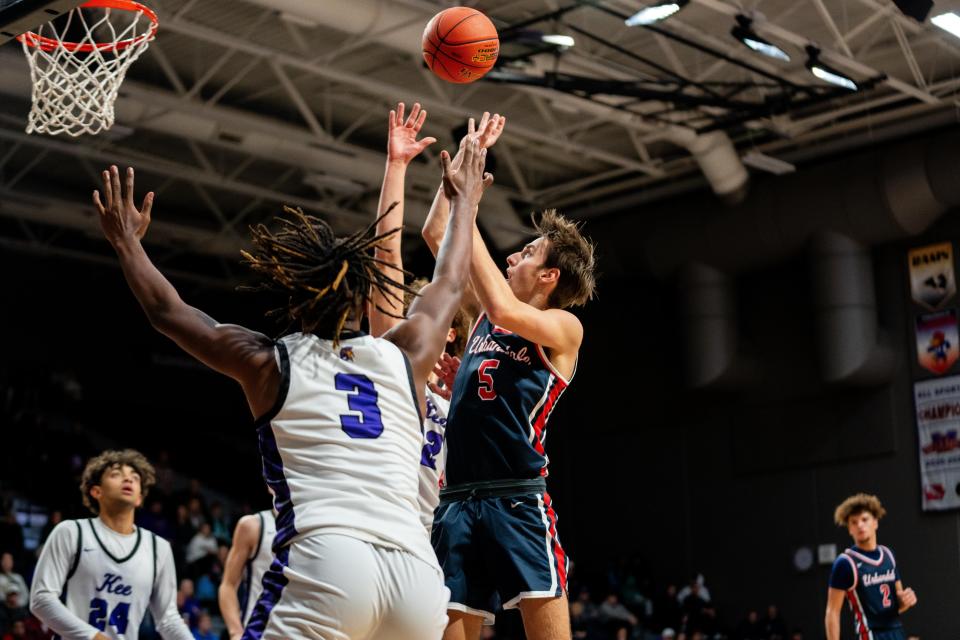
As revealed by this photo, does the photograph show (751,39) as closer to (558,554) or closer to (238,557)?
(238,557)

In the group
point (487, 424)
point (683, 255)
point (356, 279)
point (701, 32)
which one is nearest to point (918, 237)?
point (683, 255)

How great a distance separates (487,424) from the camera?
5.19 m

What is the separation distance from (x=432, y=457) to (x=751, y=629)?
552 inches

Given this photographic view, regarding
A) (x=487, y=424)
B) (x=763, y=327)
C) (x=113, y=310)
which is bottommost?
(x=487, y=424)

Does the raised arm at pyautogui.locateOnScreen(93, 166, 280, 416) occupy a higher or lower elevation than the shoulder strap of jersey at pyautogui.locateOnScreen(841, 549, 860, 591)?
higher

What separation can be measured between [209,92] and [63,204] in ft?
11.7

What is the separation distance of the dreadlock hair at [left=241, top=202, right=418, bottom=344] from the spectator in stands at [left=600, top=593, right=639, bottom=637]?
606 inches

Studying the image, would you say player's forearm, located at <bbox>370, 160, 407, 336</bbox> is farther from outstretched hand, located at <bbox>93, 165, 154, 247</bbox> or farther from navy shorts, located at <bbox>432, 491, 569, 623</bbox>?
navy shorts, located at <bbox>432, 491, 569, 623</bbox>

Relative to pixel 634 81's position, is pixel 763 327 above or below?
below

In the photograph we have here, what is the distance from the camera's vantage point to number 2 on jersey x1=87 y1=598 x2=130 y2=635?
6820 mm

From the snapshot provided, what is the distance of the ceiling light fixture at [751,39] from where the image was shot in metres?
13.8

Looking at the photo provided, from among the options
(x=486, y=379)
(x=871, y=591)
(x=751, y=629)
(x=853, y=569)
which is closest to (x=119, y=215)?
(x=486, y=379)

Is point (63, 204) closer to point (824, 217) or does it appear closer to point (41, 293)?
point (41, 293)

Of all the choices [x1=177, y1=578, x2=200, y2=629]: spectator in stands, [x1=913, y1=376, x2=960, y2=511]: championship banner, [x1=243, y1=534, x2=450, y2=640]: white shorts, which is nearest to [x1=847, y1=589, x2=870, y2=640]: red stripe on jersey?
[x1=243, y1=534, x2=450, y2=640]: white shorts
